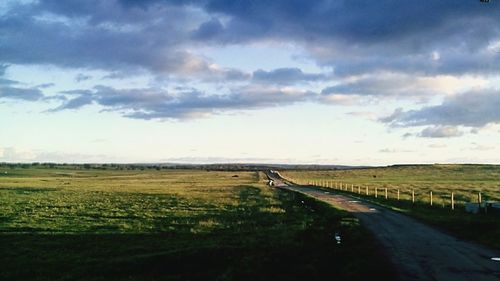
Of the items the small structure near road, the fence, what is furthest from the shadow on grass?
the fence

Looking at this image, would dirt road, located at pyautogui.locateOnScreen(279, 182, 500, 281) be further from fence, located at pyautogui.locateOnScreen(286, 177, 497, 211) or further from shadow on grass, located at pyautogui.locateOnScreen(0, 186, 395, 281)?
fence, located at pyautogui.locateOnScreen(286, 177, 497, 211)

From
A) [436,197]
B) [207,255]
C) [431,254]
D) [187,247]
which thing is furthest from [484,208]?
[436,197]

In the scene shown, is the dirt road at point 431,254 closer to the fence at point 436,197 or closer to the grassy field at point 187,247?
the grassy field at point 187,247

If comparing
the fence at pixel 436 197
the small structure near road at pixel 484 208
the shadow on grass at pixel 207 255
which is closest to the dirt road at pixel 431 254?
the shadow on grass at pixel 207 255

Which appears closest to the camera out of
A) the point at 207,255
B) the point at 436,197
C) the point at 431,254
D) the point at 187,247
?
the point at 431,254

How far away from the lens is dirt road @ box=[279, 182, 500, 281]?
505 inches

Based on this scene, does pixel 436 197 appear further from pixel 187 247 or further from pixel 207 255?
pixel 207 255

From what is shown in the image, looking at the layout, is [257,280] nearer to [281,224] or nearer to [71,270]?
[71,270]

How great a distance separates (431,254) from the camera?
15.9 m

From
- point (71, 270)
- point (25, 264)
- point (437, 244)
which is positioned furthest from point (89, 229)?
point (437, 244)

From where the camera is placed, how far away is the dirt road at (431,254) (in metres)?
12.8

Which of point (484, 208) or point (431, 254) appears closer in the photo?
point (431, 254)

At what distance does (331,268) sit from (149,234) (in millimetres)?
13386

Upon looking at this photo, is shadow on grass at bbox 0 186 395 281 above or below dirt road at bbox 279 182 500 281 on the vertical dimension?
below
